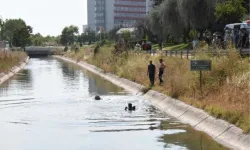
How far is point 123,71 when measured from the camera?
2100 inches

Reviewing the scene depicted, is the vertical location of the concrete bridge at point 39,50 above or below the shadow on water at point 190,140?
below

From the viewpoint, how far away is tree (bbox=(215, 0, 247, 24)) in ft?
187

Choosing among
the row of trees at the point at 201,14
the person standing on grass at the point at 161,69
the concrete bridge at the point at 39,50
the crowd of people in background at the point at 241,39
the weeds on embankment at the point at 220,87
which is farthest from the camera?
the concrete bridge at the point at 39,50

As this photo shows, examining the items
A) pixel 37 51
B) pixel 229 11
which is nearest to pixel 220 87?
pixel 229 11

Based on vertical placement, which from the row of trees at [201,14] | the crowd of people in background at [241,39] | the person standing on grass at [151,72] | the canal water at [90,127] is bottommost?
the canal water at [90,127]

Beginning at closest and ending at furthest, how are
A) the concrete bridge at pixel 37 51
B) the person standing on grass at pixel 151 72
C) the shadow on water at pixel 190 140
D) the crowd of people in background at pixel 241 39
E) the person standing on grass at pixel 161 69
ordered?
1. the shadow on water at pixel 190 140
2. the person standing on grass at pixel 161 69
3. the person standing on grass at pixel 151 72
4. the crowd of people in background at pixel 241 39
5. the concrete bridge at pixel 37 51

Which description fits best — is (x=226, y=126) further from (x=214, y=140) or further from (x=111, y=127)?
(x=111, y=127)

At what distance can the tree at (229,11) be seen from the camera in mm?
56997

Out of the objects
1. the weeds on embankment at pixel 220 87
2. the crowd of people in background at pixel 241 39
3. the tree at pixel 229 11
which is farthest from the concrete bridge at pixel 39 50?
the weeds on embankment at pixel 220 87

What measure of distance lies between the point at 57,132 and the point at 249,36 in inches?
917

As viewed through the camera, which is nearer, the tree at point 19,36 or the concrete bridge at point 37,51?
the concrete bridge at point 37,51

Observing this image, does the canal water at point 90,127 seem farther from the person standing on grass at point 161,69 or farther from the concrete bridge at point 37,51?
the concrete bridge at point 37,51

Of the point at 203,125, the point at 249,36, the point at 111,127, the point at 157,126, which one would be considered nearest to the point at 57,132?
the point at 111,127

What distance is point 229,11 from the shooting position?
58125 mm
